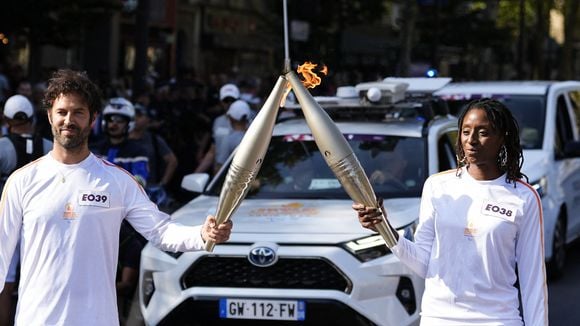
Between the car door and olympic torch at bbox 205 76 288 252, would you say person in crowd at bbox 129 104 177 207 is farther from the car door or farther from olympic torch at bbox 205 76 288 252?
olympic torch at bbox 205 76 288 252

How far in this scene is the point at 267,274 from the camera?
23.7 feet

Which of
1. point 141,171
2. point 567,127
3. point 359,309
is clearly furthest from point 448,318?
point 567,127

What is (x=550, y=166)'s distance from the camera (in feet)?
34.2

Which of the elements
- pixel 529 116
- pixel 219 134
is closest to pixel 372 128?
pixel 529 116

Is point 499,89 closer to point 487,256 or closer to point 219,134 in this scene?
point 219,134

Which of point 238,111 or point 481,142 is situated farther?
point 238,111

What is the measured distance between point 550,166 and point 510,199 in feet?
19.4

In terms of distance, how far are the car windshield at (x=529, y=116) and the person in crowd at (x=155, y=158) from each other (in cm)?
277

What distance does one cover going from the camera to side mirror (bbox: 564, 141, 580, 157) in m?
10.2

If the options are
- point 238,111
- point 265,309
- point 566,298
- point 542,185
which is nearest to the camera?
point 265,309

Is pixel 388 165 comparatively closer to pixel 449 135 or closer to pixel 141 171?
pixel 449 135

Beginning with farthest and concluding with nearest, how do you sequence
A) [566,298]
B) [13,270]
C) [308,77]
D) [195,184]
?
1. [566,298]
2. [195,184]
3. [13,270]
4. [308,77]

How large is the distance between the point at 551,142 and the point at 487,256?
6204mm

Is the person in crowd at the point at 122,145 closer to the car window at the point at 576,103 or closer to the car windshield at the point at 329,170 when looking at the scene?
the car windshield at the point at 329,170
